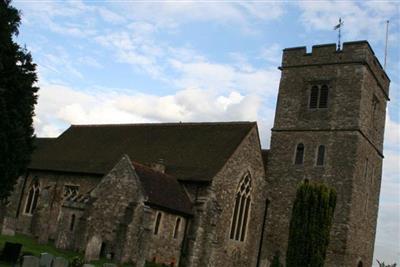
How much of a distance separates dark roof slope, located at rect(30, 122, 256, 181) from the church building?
0.32ft

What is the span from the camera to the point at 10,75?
892 inches

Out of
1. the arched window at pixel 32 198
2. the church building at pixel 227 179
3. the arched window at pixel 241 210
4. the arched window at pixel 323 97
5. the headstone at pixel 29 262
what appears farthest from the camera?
the arched window at pixel 32 198

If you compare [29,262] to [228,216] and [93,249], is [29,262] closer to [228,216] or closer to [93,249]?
[93,249]

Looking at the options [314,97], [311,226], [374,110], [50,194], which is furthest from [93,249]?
[374,110]

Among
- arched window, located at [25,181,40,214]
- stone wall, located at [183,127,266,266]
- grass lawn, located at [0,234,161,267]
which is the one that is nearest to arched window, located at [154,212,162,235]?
grass lawn, located at [0,234,161,267]

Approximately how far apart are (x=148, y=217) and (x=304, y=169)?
39.3 ft

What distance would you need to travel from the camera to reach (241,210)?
3105cm

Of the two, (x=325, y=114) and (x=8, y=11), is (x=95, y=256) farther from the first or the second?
(x=325, y=114)

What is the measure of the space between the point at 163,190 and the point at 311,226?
786cm

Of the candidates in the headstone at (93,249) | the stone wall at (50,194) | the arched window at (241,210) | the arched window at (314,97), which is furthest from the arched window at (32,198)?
the arched window at (314,97)

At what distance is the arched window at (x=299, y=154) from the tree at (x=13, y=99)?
1690 centimetres

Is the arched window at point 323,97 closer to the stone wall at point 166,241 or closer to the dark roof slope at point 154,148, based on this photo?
the dark roof slope at point 154,148

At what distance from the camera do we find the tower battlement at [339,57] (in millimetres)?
32375

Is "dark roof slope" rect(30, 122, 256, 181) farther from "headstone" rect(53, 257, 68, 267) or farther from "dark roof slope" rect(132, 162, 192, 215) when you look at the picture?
"headstone" rect(53, 257, 68, 267)
